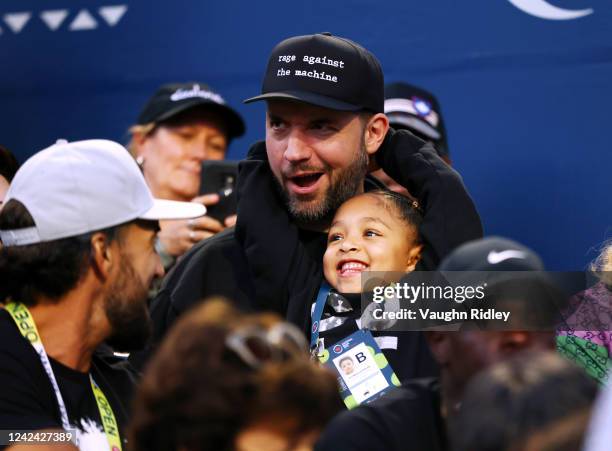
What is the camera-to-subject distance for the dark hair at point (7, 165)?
12.8 feet

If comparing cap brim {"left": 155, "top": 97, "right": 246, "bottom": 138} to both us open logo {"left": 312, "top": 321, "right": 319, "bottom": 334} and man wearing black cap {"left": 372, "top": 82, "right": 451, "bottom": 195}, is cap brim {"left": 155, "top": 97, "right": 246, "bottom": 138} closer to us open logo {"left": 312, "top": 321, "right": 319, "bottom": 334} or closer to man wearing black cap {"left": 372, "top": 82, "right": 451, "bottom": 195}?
man wearing black cap {"left": 372, "top": 82, "right": 451, "bottom": 195}

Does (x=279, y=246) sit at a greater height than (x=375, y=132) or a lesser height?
lesser

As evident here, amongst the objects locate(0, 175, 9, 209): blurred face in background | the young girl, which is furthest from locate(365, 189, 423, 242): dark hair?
locate(0, 175, 9, 209): blurred face in background

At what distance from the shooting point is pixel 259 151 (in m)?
3.73

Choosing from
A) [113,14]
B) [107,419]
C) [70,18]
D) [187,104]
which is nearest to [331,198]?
[107,419]

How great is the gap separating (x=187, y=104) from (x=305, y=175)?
142 centimetres

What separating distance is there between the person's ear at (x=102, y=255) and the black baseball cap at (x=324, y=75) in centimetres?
85

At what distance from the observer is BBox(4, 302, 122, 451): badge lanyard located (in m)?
2.68

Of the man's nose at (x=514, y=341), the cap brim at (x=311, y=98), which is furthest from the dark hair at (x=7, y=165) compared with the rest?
the man's nose at (x=514, y=341)

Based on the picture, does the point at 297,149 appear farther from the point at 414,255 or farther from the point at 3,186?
the point at 3,186

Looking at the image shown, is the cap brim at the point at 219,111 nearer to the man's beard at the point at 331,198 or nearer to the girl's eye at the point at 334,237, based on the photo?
the man's beard at the point at 331,198

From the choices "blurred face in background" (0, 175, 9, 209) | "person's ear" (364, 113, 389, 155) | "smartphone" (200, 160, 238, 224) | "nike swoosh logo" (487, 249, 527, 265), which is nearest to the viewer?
"nike swoosh logo" (487, 249, 527, 265)

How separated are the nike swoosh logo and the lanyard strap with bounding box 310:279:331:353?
691 millimetres

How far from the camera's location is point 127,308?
2.88 m
